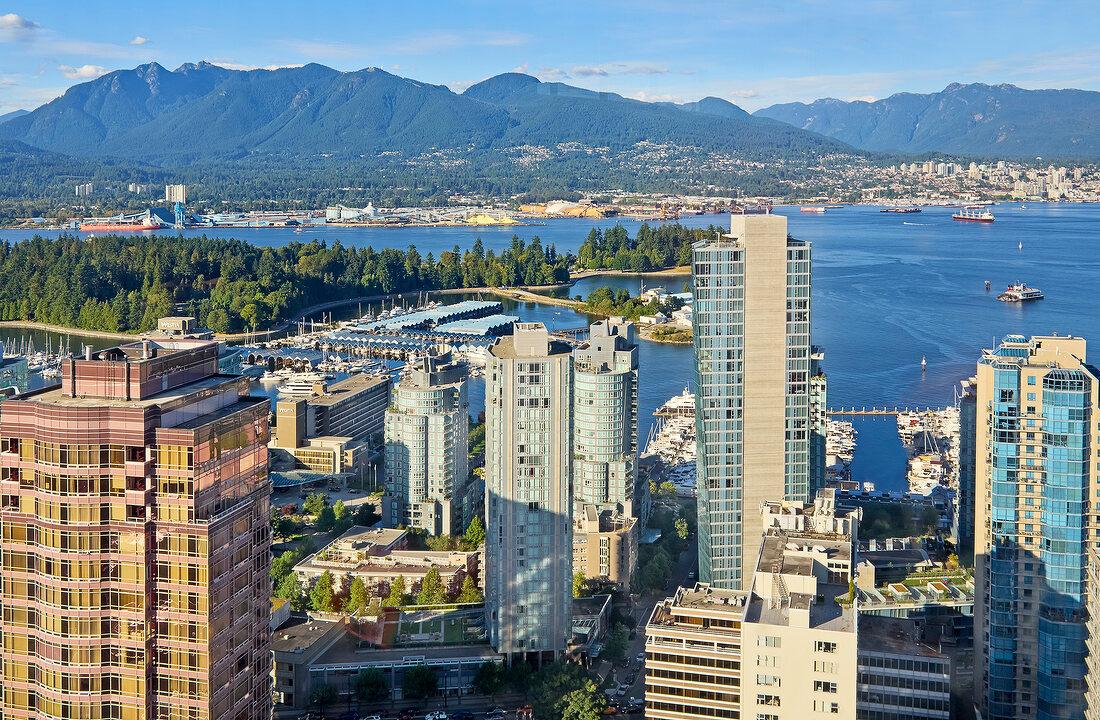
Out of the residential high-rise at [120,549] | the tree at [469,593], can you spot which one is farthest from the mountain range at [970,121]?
the residential high-rise at [120,549]

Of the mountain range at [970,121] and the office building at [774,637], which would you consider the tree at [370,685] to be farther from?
the mountain range at [970,121]

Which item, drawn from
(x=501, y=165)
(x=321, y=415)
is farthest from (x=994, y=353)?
(x=501, y=165)

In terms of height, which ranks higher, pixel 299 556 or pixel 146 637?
pixel 146 637

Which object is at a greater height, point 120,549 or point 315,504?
point 120,549

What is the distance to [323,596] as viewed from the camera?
11812mm

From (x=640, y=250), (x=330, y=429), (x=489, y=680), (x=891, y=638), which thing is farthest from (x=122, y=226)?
(x=891, y=638)

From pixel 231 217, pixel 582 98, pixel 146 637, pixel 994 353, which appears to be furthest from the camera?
pixel 582 98

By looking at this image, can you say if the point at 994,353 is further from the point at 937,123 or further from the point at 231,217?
the point at 937,123

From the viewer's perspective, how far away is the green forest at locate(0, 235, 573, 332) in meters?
31.7

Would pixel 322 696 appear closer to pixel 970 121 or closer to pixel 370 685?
pixel 370 685

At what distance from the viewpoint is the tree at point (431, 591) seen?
1172 centimetres

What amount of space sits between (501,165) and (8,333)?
2870 inches

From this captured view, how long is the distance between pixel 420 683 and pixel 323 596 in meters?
2.02

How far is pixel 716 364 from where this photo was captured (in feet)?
38.3
